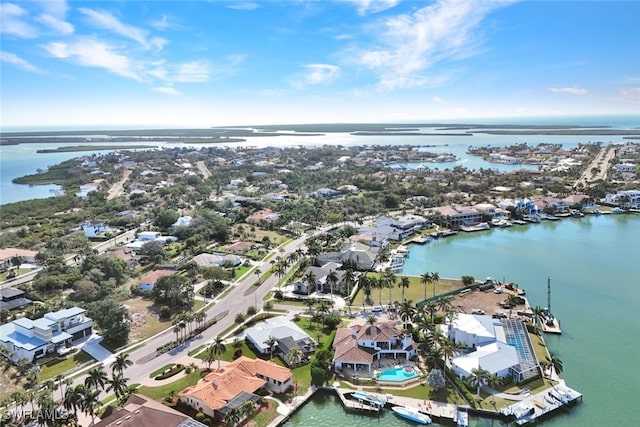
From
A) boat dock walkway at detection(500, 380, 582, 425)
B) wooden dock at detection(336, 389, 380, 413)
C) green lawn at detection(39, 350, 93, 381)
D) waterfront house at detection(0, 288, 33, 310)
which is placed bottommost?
green lawn at detection(39, 350, 93, 381)

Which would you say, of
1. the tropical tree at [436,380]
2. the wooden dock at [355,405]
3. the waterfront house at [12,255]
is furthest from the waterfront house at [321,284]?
the waterfront house at [12,255]

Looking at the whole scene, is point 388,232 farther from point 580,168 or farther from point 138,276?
point 580,168

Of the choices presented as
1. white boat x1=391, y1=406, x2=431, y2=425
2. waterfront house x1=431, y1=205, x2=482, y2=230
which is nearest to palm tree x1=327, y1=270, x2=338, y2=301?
white boat x1=391, y1=406, x2=431, y2=425

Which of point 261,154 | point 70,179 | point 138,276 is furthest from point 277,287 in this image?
point 261,154

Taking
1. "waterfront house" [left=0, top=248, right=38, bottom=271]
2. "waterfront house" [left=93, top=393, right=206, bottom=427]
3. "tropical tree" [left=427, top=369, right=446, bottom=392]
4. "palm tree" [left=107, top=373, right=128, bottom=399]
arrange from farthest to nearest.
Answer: "waterfront house" [left=0, top=248, right=38, bottom=271] < "tropical tree" [left=427, top=369, right=446, bottom=392] < "palm tree" [left=107, top=373, right=128, bottom=399] < "waterfront house" [left=93, top=393, right=206, bottom=427]

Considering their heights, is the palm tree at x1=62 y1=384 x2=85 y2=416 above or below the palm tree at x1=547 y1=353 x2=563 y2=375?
above

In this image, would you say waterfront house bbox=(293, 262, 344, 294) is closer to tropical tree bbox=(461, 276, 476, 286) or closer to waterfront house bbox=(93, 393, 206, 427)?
tropical tree bbox=(461, 276, 476, 286)
